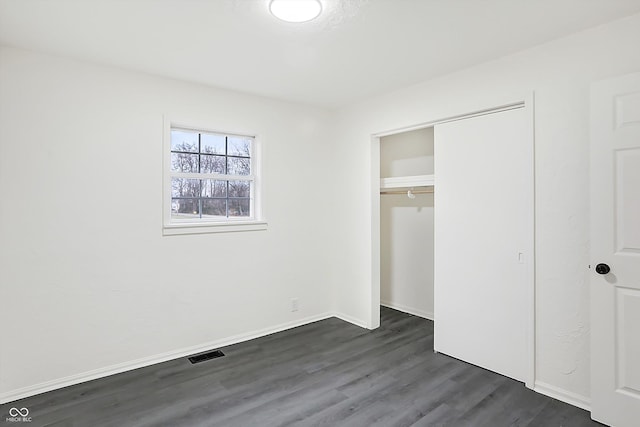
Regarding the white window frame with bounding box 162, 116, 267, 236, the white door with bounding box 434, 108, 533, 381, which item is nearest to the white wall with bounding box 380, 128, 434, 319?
the white door with bounding box 434, 108, 533, 381

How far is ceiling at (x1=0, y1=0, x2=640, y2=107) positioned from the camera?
2096mm

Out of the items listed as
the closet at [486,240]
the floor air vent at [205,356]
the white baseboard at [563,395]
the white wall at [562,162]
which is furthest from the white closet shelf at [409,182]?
the floor air vent at [205,356]

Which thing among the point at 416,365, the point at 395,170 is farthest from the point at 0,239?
the point at 395,170

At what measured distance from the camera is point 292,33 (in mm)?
2398

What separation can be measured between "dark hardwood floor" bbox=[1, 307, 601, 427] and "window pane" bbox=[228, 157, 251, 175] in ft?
5.87

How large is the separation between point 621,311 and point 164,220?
3.44 m

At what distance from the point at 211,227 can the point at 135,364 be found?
1.33 meters

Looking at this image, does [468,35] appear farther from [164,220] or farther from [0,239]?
[0,239]

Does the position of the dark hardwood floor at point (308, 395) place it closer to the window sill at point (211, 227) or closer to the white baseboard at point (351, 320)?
the white baseboard at point (351, 320)

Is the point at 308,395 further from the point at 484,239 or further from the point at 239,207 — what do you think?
the point at 239,207

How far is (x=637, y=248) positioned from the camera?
7.06 feet

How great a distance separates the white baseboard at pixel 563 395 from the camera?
2.42 metres

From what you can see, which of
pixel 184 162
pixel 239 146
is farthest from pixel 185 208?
pixel 239 146

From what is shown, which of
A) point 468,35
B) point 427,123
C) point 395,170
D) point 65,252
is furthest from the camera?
point 395,170
